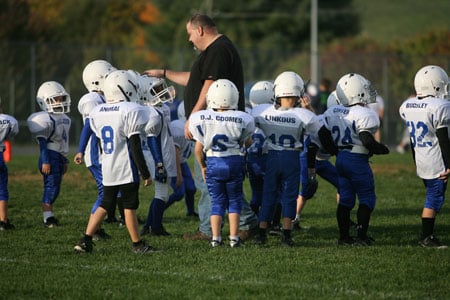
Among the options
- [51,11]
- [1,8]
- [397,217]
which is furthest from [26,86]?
[397,217]

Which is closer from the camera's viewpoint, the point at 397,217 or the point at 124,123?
the point at 124,123

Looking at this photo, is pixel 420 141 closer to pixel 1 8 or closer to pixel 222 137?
pixel 222 137

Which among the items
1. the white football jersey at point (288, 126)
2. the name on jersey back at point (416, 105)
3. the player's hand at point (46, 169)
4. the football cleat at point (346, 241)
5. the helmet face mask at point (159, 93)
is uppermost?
the helmet face mask at point (159, 93)

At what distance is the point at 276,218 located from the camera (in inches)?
429

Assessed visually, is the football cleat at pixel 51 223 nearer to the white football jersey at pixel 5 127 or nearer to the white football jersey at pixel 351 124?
the white football jersey at pixel 5 127

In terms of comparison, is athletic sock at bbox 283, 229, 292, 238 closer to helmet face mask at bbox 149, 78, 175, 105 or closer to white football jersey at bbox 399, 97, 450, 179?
white football jersey at bbox 399, 97, 450, 179

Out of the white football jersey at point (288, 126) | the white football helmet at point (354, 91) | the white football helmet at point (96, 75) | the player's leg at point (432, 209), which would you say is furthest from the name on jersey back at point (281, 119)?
the white football helmet at point (96, 75)

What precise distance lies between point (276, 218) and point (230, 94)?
2370mm

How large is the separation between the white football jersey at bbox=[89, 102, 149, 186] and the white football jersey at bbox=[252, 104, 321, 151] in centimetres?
141

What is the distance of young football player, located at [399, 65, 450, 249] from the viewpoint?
9312 millimetres

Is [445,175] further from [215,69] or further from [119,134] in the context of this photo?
[119,134]

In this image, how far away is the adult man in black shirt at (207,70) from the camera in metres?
9.45

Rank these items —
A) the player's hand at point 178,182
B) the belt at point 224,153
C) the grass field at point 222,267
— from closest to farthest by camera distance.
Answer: the grass field at point 222,267 < the belt at point 224,153 < the player's hand at point 178,182

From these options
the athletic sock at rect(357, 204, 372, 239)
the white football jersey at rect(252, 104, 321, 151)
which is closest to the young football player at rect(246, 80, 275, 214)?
the white football jersey at rect(252, 104, 321, 151)
